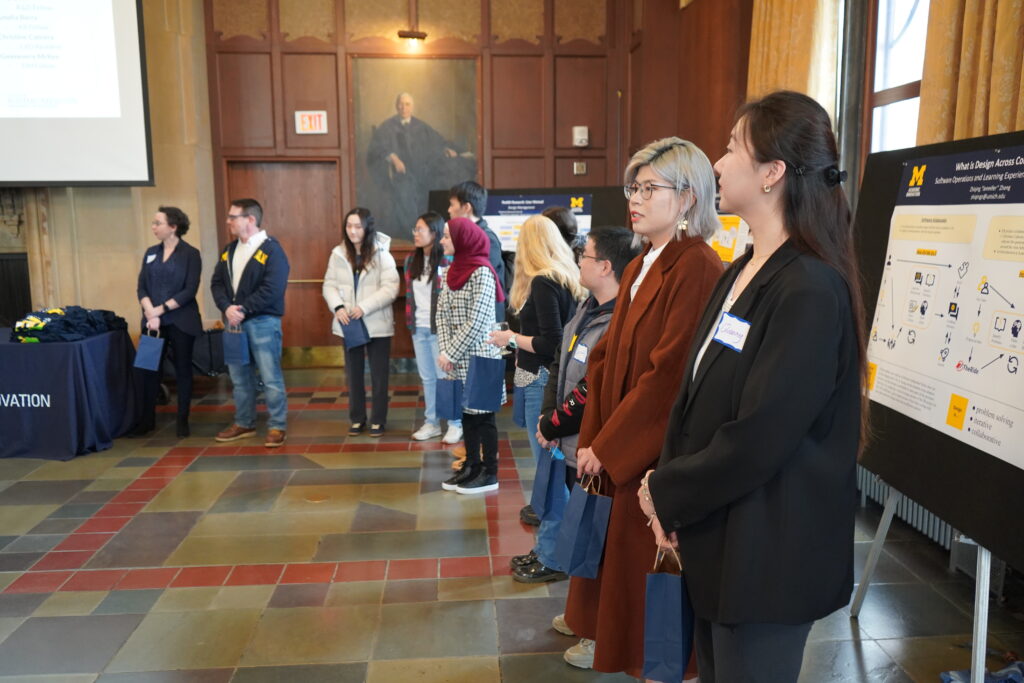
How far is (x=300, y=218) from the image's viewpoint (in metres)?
8.41

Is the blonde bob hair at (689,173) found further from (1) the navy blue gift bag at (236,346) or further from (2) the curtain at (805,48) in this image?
(1) the navy blue gift bag at (236,346)

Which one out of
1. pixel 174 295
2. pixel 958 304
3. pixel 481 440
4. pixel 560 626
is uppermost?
pixel 958 304

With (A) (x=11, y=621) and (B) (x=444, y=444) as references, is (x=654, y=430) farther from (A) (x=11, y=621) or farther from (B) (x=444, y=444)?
(B) (x=444, y=444)

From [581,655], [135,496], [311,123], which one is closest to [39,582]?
[135,496]

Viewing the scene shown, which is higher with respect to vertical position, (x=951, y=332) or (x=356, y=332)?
(x=951, y=332)

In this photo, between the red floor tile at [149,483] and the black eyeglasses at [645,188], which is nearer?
the black eyeglasses at [645,188]

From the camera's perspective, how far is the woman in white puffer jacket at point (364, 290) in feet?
18.5

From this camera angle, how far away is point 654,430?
2.10m

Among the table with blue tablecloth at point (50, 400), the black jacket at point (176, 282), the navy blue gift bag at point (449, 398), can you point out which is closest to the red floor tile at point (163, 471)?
the table with blue tablecloth at point (50, 400)

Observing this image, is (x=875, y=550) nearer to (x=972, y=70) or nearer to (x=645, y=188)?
(x=645, y=188)

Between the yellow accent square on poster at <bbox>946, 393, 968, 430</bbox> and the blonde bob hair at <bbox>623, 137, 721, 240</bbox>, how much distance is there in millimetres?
917

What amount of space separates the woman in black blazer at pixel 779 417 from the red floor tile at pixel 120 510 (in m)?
3.67

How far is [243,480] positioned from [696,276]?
367 centimetres

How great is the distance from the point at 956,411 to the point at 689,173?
3.60ft
